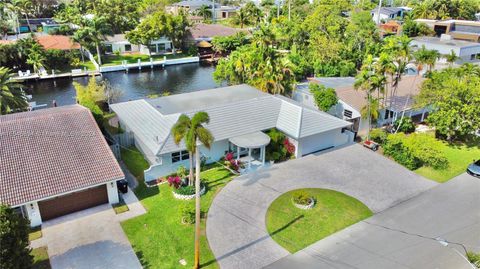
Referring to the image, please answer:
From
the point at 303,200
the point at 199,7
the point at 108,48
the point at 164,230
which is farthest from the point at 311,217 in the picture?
the point at 199,7

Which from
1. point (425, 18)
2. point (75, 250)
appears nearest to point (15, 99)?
point (75, 250)

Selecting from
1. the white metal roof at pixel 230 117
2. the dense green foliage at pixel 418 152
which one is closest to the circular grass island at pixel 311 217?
the white metal roof at pixel 230 117

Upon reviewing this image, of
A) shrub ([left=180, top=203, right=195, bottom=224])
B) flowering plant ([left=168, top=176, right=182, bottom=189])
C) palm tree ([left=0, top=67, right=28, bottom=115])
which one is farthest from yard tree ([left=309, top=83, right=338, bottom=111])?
palm tree ([left=0, top=67, right=28, bottom=115])

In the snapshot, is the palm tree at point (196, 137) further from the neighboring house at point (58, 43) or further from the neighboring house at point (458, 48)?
the neighboring house at point (458, 48)

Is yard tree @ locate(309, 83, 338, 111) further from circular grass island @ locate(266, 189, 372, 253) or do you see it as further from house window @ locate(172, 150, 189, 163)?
house window @ locate(172, 150, 189, 163)

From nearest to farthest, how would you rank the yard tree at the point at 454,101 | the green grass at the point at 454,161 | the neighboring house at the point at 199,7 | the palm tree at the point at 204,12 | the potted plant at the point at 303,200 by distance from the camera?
the potted plant at the point at 303,200 < the green grass at the point at 454,161 < the yard tree at the point at 454,101 < the palm tree at the point at 204,12 < the neighboring house at the point at 199,7

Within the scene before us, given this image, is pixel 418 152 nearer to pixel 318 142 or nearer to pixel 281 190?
pixel 318 142

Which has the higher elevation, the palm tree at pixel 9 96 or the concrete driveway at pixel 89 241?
the palm tree at pixel 9 96
